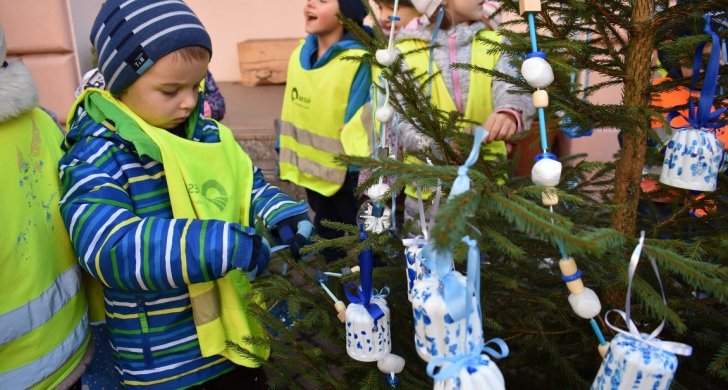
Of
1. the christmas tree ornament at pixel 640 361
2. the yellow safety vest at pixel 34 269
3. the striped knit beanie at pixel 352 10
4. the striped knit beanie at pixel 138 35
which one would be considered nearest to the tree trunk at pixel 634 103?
the christmas tree ornament at pixel 640 361

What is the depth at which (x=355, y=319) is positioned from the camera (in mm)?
1274

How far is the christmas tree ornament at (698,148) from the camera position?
1281 millimetres

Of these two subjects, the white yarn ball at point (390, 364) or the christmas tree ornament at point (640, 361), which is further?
the white yarn ball at point (390, 364)

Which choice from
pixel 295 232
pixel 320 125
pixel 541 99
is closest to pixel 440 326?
pixel 541 99

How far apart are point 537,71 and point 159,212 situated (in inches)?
43.2

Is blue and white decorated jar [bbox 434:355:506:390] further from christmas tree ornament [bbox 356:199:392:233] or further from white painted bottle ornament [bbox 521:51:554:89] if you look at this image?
christmas tree ornament [bbox 356:199:392:233]

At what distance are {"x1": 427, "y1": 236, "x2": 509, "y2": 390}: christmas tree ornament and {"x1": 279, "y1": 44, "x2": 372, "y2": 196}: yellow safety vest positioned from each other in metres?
2.07

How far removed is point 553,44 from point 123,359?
4.72 feet

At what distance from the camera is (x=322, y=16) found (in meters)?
3.20

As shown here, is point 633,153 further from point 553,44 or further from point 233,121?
point 233,121

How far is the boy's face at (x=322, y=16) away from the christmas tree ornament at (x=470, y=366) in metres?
2.52

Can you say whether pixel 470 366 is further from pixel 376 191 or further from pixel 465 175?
pixel 376 191

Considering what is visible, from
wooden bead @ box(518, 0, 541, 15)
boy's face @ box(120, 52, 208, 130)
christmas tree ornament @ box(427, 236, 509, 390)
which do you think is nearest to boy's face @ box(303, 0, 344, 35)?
boy's face @ box(120, 52, 208, 130)

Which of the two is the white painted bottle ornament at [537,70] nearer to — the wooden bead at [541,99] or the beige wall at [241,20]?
the wooden bead at [541,99]
